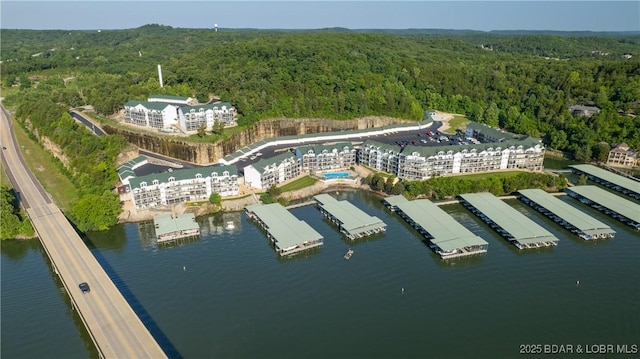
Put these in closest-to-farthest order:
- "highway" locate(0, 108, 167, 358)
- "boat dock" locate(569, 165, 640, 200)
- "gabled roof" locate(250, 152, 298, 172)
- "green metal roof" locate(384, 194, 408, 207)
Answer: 1. "highway" locate(0, 108, 167, 358)
2. "green metal roof" locate(384, 194, 408, 207)
3. "gabled roof" locate(250, 152, 298, 172)
4. "boat dock" locate(569, 165, 640, 200)

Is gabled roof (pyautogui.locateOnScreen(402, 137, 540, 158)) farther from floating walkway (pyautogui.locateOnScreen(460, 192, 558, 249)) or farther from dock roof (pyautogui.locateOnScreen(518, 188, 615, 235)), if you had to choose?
dock roof (pyautogui.locateOnScreen(518, 188, 615, 235))

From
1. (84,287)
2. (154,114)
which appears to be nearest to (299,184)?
(154,114)

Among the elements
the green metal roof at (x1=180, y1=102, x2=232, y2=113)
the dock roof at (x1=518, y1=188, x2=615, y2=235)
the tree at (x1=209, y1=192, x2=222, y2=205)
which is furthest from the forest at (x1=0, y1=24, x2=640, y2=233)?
the dock roof at (x1=518, y1=188, x2=615, y2=235)

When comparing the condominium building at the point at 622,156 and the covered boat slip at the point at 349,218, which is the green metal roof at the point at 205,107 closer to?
the covered boat slip at the point at 349,218

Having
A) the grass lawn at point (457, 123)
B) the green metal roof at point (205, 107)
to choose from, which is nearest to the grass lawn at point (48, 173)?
the green metal roof at point (205, 107)

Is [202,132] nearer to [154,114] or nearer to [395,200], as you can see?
[154,114]

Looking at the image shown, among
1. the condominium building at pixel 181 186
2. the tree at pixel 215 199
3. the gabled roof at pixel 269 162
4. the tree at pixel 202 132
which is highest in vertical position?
the tree at pixel 202 132

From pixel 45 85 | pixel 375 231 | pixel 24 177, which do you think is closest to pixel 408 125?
pixel 375 231
